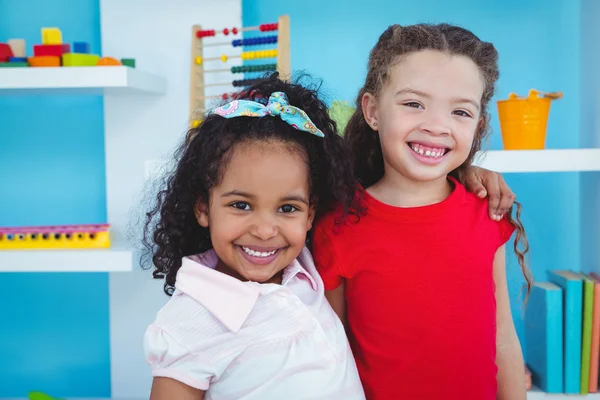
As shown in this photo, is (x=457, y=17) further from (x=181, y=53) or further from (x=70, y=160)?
Answer: (x=70, y=160)

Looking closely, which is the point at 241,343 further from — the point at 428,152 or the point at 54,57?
the point at 54,57

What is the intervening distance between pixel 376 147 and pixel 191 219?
1.36 feet

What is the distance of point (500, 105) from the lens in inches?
77.1

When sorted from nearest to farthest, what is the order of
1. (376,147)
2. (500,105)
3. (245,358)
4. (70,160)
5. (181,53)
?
(245,358), (376,147), (500,105), (181,53), (70,160)

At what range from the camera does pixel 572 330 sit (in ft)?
6.43

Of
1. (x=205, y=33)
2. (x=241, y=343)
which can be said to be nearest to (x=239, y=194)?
(x=241, y=343)

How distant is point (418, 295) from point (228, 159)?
0.42m

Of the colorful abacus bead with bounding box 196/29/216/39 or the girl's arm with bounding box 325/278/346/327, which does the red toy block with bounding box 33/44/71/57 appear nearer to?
the colorful abacus bead with bounding box 196/29/216/39

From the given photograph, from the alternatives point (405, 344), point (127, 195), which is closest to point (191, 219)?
point (405, 344)

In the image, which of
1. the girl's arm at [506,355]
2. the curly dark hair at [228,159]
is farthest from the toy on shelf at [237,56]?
the girl's arm at [506,355]

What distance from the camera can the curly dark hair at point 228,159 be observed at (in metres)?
1.08

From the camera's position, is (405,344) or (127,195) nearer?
(405,344)

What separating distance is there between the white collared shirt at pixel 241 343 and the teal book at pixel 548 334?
3.65 feet

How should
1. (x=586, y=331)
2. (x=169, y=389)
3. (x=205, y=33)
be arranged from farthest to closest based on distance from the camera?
(x=205, y=33), (x=586, y=331), (x=169, y=389)
